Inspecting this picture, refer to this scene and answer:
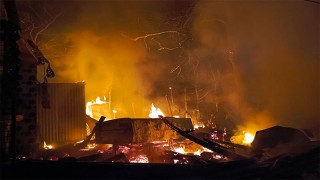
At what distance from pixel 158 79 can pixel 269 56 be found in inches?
315

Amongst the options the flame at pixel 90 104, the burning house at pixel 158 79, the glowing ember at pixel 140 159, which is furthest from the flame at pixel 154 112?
the glowing ember at pixel 140 159

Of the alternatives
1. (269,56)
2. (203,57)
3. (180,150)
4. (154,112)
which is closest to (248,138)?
(180,150)

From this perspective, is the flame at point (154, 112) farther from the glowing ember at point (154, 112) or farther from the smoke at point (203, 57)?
the smoke at point (203, 57)

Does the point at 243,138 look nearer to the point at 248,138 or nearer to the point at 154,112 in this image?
the point at 248,138

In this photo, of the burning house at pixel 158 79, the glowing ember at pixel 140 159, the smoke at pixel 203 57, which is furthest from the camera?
the smoke at pixel 203 57

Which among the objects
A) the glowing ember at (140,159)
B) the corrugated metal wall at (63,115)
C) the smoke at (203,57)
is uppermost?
the smoke at (203,57)

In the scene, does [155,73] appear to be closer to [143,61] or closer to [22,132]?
[143,61]

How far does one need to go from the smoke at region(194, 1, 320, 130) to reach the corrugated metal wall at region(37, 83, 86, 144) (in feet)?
29.9

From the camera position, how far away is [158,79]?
2033 centimetres

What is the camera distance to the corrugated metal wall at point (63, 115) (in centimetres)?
1220

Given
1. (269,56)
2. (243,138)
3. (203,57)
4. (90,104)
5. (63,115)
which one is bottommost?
(243,138)

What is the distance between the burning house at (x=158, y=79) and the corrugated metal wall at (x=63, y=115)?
0.16 ft

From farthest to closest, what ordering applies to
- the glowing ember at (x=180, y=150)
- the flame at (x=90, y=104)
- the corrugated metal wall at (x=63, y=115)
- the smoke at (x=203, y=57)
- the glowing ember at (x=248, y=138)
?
the flame at (x=90, y=104) → the smoke at (x=203, y=57) → the glowing ember at (x=248, y=138) → the corrugated metal wall at (x=63, y=115) → the glowing ember at (x=180, y=150)

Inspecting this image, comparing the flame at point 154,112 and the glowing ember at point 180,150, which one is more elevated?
the flame at point 154,112
